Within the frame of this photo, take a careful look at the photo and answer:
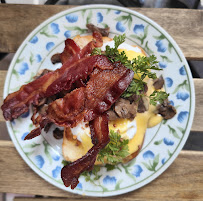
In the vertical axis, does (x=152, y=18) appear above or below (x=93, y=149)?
above

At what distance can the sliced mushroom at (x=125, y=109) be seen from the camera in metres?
1.39

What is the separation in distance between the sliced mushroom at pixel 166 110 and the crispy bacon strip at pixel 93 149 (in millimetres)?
352

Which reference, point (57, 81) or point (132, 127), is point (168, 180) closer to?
point (132, 127)

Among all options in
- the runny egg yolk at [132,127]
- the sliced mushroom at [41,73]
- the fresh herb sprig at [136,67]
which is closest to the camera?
the fresh herb sprig at [136,67]

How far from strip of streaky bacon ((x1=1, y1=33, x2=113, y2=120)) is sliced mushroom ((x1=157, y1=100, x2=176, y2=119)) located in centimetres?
39

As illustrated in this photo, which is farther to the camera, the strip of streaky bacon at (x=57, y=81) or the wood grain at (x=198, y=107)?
the wood grain at (x=198, y=107)

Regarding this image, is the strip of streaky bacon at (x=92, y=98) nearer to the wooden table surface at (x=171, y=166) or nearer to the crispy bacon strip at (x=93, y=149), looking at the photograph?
the crispy bacon strip at (x=93, y=149)

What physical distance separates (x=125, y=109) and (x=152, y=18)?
0.63 meters

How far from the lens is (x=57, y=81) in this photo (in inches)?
57.2

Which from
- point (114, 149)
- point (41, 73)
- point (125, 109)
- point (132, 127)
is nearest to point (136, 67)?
point (125, 109)

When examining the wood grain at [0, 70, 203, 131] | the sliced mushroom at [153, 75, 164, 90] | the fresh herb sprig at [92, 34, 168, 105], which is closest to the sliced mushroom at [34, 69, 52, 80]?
the fresh herb sprig at [92, 34, 168, 105]

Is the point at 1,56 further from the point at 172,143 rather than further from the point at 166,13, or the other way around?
the point at 172,143

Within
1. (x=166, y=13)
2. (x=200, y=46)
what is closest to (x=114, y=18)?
(x=166, y=13)

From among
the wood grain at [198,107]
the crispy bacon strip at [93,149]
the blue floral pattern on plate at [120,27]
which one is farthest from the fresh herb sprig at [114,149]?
the blue floral pattern on plate at [120,27]
